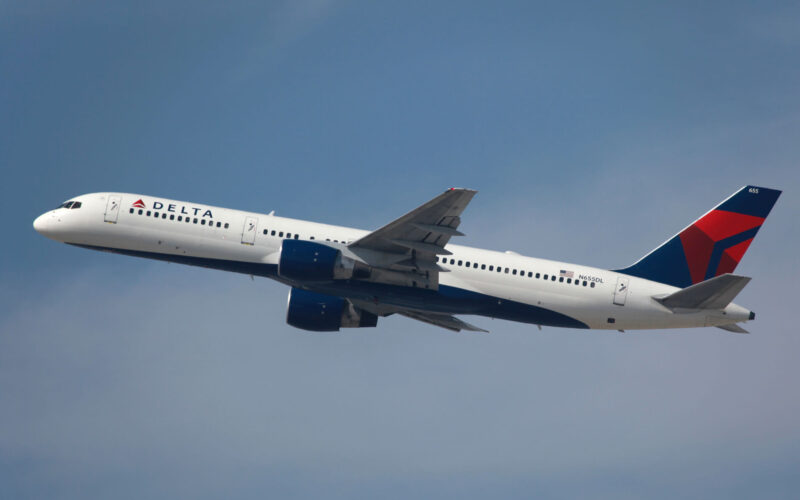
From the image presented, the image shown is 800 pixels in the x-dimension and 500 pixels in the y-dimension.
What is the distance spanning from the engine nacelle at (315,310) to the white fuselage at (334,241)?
3.36 meters

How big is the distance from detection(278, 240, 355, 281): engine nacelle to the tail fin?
16043 mm

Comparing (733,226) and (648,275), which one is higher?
(733,226)

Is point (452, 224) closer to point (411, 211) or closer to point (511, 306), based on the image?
point (411, 211)

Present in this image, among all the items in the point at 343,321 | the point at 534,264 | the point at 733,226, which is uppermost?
the point at 733,226

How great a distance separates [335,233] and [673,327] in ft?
61.3

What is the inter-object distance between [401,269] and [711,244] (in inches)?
702

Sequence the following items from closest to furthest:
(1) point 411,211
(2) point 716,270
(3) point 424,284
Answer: (1) point 411,211
(3) point 424,284
(2) point 716,270

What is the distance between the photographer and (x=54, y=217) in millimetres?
55062

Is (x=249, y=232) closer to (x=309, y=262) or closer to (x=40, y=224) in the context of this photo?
(x=309, y=262)

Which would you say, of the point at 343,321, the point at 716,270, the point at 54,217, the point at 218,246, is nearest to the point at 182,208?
the point at 218,246

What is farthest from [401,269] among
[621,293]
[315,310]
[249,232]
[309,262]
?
[621,293]

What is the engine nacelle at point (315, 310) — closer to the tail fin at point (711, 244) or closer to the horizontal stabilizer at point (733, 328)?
the tail fin at point (711, 244)

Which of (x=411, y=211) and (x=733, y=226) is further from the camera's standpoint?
A: (x=733, y=226)

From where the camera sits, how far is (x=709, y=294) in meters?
51.3
